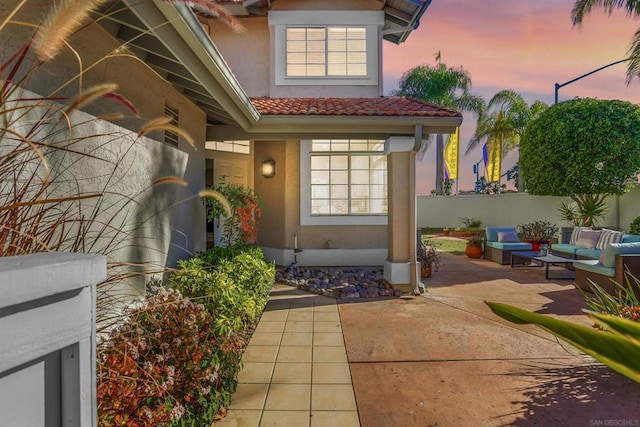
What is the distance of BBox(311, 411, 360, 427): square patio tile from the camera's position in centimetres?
307

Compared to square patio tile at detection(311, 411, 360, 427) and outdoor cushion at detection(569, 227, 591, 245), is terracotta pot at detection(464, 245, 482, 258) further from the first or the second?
square patio tile at detection(311, 411, 360, 427)

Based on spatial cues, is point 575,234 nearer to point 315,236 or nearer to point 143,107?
point 315,236

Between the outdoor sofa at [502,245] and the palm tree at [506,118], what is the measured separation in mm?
11898

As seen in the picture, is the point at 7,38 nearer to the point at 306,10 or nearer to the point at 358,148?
the point at 358,148

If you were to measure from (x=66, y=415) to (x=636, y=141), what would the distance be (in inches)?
639

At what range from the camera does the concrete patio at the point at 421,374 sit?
3213mm

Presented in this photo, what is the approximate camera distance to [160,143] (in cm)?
503

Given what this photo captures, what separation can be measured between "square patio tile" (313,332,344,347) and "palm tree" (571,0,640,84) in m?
15.7

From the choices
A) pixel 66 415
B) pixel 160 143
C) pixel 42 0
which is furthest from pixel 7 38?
pixel 66 415

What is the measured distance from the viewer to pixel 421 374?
157 inches

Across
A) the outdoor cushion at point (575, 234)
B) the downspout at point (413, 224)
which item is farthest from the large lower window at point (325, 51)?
the outdoor cushion at point (575, 234)

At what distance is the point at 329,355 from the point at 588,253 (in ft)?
32.0

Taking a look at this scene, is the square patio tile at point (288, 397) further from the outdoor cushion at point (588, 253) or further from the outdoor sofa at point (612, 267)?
the outdoor cushion at point (588, 253)

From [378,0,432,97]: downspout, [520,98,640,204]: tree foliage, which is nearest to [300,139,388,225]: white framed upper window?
[378,0,432,97]: downspout
